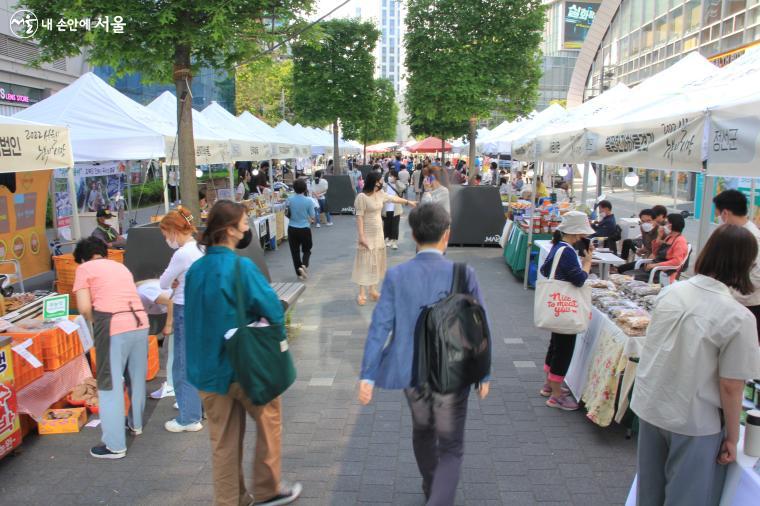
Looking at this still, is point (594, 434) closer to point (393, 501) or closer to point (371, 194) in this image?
point (393, 501)

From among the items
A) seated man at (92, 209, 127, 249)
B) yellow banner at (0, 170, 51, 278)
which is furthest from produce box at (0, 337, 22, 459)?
yellow banner at (0, 170, 51, 278)

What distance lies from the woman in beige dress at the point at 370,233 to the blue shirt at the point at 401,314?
5.01m

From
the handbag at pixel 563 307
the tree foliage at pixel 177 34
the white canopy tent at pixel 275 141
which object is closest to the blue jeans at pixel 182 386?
the handbag at pixel 563 307

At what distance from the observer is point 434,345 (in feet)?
9.38

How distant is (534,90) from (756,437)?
52.8 feet

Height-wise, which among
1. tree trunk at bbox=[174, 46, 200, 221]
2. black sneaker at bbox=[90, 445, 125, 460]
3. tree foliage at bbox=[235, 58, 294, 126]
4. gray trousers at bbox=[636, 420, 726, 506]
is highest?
tree foliage at bbox=[235, 58, 294, 126]

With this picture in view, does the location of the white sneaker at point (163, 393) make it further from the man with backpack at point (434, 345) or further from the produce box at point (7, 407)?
the man with backpack at point (434, 345)

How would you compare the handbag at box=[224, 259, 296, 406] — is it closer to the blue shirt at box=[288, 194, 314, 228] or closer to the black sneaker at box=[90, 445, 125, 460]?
the black sneaker at box=[90, 445, 125, 460]

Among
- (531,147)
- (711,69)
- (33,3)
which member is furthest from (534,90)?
(33,3)

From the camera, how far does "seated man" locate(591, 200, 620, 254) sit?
32.3 ft

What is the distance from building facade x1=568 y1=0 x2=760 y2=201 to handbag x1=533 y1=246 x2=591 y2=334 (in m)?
10.0

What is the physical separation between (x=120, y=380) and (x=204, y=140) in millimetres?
6975

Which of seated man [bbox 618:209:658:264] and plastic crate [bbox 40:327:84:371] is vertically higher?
seated man [bbox 618:209:658:264]

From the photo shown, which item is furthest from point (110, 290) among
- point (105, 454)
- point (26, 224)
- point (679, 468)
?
point (26, 224)
